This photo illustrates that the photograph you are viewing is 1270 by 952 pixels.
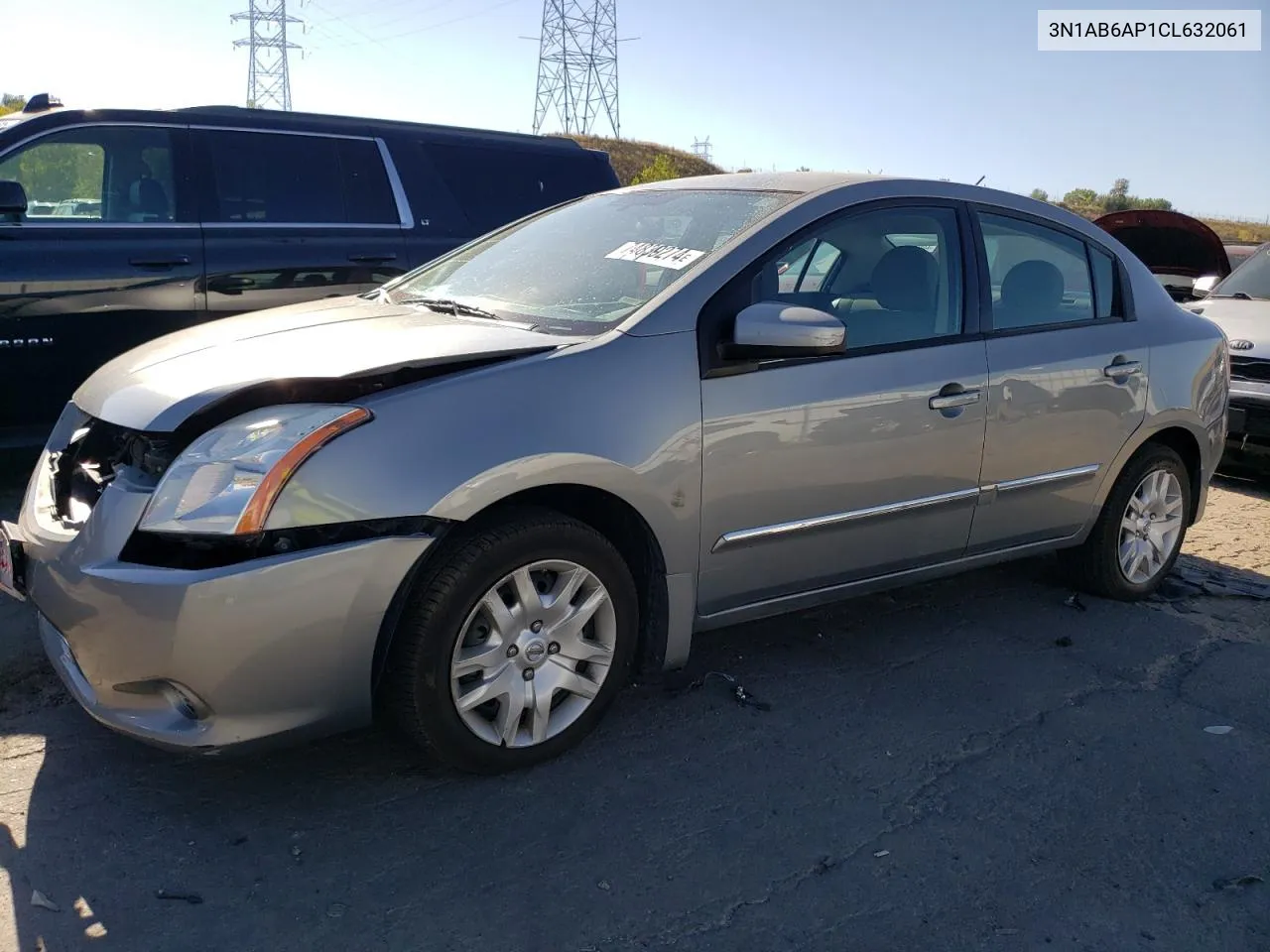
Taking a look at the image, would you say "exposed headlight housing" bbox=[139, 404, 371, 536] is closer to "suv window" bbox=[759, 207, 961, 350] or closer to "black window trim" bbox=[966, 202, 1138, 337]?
"suv window" bbox=[759, 207, 961, 350]

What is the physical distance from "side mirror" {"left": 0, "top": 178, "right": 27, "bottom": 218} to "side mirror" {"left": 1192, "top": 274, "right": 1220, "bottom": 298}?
7.67 meters

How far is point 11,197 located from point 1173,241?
8.37 metres

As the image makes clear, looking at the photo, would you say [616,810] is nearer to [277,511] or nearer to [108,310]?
[277,511]

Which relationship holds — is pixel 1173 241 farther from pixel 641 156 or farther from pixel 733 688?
pixel 641 156

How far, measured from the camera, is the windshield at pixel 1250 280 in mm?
7934

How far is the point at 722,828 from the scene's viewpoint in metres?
2.90

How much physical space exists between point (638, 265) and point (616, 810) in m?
1.71

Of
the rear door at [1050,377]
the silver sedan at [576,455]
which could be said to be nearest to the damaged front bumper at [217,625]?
the silver sedan at [576,455]

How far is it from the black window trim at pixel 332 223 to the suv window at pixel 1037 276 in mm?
3501

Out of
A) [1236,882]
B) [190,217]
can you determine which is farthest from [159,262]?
[1236,882]

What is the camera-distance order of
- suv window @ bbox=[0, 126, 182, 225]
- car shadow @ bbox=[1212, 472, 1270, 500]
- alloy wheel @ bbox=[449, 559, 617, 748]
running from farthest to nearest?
car shadow @ bbox=[1212, 472, 1270, 500] → suv window @ bbox=[0, 126, 182, 225] → alloy wheel @ bbox=[449, 559, 617, 748]

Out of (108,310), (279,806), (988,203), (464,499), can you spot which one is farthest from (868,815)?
(108,310)

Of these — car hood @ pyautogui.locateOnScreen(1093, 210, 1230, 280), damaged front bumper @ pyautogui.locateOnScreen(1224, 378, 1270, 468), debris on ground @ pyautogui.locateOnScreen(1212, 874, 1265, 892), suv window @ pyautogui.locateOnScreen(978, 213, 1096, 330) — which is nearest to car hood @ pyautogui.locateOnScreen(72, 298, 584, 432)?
suv window @ pyautogui.locateOnScreen(978, 213, 1096, 330)

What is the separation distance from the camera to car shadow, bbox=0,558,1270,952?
2.50 metres
